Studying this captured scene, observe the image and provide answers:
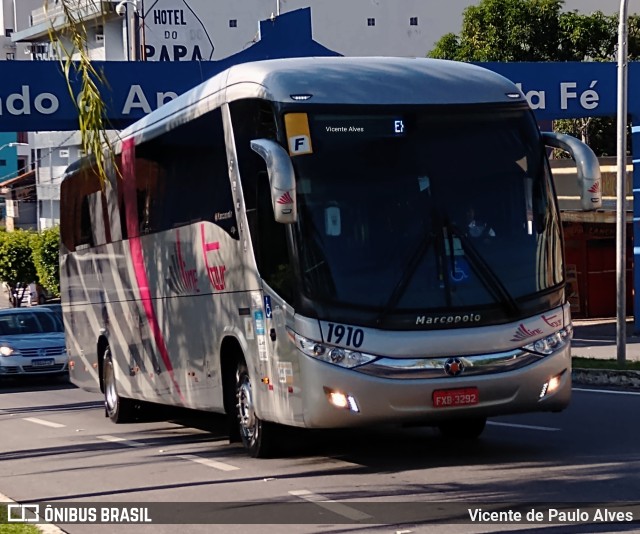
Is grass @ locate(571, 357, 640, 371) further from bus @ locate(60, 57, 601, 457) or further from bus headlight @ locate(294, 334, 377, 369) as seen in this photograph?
bus headlight @ locate(294, 334, 377, 369)

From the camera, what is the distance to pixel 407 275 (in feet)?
34.5

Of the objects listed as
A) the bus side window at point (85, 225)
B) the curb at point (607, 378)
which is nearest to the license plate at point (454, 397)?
the curb at point (607, 378)

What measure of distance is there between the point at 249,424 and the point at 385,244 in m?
2.58

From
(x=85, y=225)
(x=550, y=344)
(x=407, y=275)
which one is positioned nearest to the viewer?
(x=407, y=275)

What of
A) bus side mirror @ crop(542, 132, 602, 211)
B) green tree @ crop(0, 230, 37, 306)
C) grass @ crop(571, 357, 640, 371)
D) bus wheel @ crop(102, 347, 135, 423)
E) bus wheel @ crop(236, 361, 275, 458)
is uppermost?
bus side mirror @ crop(542, 132, 602, 211)

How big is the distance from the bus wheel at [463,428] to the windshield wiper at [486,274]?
2233 mm

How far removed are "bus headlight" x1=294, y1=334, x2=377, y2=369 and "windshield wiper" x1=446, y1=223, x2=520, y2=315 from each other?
1.15 m

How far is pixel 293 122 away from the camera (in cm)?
1081

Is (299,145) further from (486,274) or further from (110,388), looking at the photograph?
(110,388)

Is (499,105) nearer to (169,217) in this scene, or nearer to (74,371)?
(169,217)

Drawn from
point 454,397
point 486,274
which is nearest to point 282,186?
point 486,274

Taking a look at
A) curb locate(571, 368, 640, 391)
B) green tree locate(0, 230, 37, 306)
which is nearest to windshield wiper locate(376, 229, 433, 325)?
curb locate(571, 368, 640, 391)

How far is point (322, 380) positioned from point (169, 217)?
4144 mm

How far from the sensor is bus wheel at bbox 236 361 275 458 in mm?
11891
